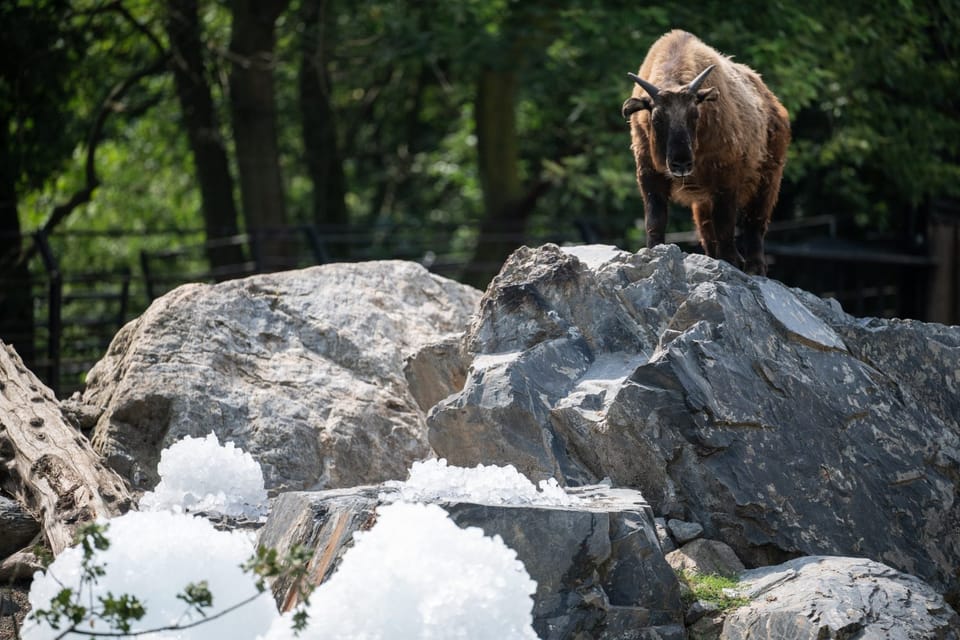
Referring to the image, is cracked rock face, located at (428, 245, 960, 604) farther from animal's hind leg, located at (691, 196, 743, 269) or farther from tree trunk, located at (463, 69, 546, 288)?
tree trunk, located at (463, 69, 546, 288)

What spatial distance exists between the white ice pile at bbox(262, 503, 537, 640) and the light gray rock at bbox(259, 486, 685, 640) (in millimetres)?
356

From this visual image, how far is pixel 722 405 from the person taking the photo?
5.76 metres

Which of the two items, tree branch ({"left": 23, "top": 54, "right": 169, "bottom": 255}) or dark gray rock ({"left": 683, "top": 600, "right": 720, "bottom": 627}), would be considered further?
tree branch ({"left": 23, "top": 54, "right": 169, "bottom": 255})

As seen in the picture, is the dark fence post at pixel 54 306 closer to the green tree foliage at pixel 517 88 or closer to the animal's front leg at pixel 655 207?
the green tree foliage at pixel 517 88

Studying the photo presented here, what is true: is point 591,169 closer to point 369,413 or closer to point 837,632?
point 369,413

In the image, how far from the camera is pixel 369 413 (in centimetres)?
715

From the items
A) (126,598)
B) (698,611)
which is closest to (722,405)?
(698,611)

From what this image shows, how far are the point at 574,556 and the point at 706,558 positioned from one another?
0.96 metres

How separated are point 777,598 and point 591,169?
10.9m

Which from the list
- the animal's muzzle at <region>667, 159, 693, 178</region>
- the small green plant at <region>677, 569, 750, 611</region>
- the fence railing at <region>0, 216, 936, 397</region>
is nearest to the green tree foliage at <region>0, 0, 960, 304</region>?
the fence railing at <region>0, 216, 936, 397</region>

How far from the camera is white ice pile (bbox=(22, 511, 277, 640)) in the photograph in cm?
451

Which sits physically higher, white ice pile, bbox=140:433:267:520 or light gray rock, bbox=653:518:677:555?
white ice pile, bbox=140:433:267:520

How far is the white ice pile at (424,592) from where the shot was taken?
4.21 m

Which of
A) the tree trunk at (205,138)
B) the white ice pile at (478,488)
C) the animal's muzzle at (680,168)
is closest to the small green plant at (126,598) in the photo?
the white ice pile at (478,488)
